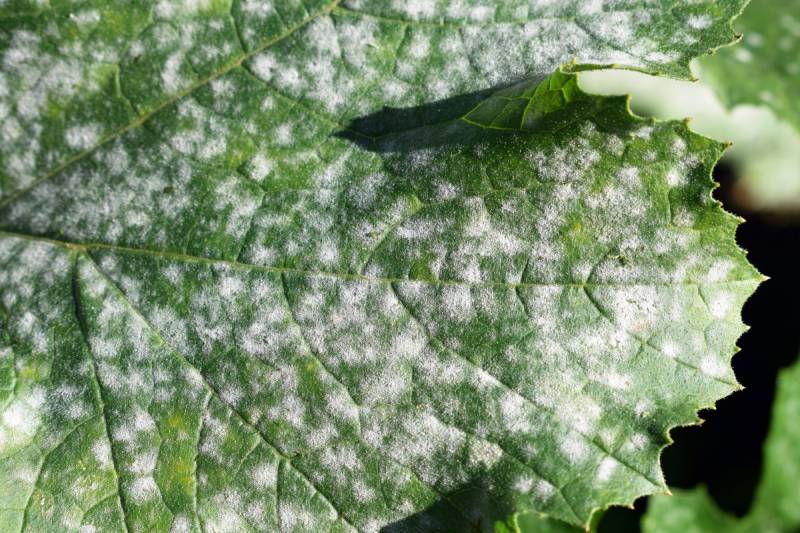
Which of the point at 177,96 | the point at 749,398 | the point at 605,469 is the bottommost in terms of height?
the point at 749,398

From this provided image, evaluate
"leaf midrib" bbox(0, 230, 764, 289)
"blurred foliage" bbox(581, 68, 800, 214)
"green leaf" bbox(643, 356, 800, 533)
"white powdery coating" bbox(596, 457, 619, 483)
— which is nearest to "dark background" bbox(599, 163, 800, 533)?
"blurred foliage" bbox(581, 68, 800, 214)

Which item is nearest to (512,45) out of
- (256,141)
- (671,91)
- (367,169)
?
(367,169)

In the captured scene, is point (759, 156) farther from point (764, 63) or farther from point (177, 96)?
point (177, 96)

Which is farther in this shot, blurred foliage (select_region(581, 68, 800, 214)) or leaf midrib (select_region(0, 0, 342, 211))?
blurred foliage (select_region(581, 68, 800, 214))

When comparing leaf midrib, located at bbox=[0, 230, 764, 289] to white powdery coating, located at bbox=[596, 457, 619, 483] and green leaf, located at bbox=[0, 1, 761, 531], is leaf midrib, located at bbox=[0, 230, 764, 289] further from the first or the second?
white powdery coating, located at bbox=[596, 457, 619, 483]

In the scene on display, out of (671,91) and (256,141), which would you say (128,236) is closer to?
(256,141)

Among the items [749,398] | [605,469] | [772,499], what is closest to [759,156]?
[749,398]
